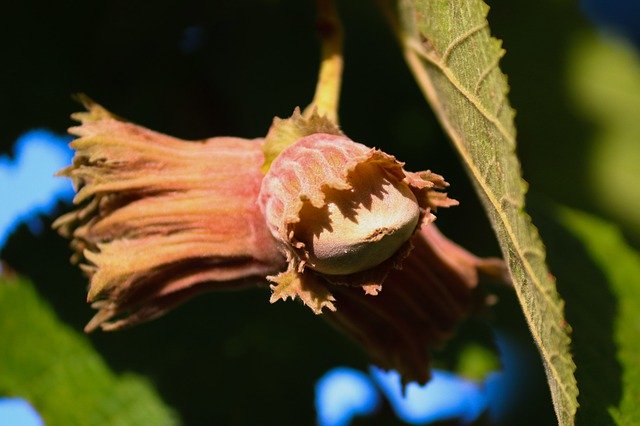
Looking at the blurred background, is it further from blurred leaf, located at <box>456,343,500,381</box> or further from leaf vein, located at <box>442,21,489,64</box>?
leaf vein, located at <box>442,21,489,64</box>

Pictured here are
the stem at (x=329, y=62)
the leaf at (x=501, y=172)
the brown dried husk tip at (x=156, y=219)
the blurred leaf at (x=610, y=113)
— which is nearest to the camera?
the leaf at (x=501, y=172)

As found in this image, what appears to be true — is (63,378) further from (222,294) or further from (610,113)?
(610,113)

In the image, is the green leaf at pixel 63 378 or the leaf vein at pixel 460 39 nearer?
the leaf vein at pixel 460 39

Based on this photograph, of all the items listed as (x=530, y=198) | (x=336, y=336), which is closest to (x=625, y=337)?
(x=530, y=198)

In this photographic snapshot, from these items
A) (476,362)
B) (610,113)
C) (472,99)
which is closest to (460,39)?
(472,99)

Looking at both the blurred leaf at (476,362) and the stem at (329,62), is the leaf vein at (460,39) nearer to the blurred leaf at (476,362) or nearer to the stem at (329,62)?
the stem at (329,62)

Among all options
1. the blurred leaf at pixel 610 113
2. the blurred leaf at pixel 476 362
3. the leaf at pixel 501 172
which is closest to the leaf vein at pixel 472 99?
the leaf at pixel 501 172

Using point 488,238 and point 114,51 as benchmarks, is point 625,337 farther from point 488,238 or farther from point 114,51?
point 114,51
